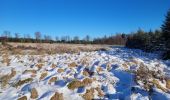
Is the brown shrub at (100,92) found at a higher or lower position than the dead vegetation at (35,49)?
lower

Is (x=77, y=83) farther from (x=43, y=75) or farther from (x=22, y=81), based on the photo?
(x=22, y=81)

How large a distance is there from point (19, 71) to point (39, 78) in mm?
2119

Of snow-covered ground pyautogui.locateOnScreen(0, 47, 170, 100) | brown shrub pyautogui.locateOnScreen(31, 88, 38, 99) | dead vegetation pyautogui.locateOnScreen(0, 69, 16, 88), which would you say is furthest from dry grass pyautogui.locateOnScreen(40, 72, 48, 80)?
brown shrub pyautogui.locateOnScreen(31, 88, 38, 99)

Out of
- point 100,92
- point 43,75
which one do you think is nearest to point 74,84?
point 100,92

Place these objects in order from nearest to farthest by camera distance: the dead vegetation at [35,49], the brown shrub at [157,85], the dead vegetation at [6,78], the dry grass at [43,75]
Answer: the brown shrub at [157,85] → the dead vegetation at [6,78] → the dry grass at [43,75] → the dead vegetation at [35,49]

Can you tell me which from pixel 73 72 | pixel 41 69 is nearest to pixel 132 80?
pixel 73 72

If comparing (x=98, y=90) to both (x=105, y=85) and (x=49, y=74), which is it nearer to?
(x=105, y=85)

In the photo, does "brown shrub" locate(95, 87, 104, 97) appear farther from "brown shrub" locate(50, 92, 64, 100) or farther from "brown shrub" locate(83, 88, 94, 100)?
"brown shrub" locate(50, 92, 64, 100)

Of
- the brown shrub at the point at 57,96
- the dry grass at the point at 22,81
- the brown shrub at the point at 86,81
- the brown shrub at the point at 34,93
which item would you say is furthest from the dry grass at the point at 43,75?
the brown shrub at the point at 57,96

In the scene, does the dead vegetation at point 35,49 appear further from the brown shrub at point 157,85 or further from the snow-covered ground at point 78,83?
the brown shrub at point 157,85

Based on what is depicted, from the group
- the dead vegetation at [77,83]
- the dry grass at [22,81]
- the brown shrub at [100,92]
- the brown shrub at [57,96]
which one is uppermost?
the dead vegetation at [77,83]

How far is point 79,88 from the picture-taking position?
31.9ft

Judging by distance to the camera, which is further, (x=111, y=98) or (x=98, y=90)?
(x=98, y=90)

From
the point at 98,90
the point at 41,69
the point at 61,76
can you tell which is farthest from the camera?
the point at 41,69
